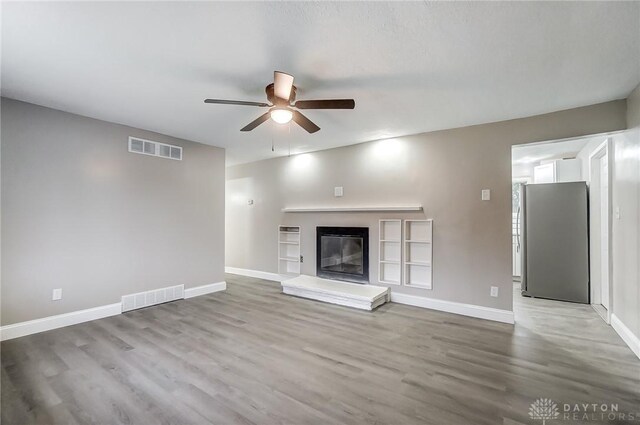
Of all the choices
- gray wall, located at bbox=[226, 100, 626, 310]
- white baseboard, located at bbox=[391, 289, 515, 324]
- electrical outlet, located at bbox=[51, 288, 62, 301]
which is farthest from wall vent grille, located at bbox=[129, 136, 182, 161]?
white baseboard, located at bbox=[391, 289, 515, 324]

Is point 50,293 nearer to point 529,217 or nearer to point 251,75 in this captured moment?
point 251,75

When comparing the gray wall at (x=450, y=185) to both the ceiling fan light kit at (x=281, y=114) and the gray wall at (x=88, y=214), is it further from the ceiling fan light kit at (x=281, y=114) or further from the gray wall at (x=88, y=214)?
the ceiling fan light kit at (x=281, y=114)

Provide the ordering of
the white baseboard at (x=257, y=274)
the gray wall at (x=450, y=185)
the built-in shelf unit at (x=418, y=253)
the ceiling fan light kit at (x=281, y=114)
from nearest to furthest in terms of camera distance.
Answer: the ceiling fan light kit at (x=281, y=114)
the gray wall at (x=450, y=185)
the built-in shelf unit at (x=418, y=253)
the white baseboard at (x=257, y=274)

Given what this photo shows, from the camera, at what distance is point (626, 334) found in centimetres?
294

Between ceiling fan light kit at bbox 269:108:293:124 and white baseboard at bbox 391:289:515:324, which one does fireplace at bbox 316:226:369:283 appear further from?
ceiling fan light kit at bbox 269:108:293:124

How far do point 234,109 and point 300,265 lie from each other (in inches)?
127

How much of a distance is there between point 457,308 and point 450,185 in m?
1.72

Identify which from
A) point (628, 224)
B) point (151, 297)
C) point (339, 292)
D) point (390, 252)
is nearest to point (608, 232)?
point (628, 224)

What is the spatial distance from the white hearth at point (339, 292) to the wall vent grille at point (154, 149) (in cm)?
281

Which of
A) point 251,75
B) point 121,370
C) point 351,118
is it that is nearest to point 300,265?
point 351,118

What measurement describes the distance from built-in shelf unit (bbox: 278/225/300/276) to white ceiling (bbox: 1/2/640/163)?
110 inches

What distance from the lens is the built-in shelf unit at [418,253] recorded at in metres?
4.16

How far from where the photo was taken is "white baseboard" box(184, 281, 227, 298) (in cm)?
467

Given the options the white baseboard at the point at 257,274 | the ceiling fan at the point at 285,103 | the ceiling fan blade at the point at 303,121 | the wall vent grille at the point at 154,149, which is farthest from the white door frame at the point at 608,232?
the wall vent grille at the point at 154,149
